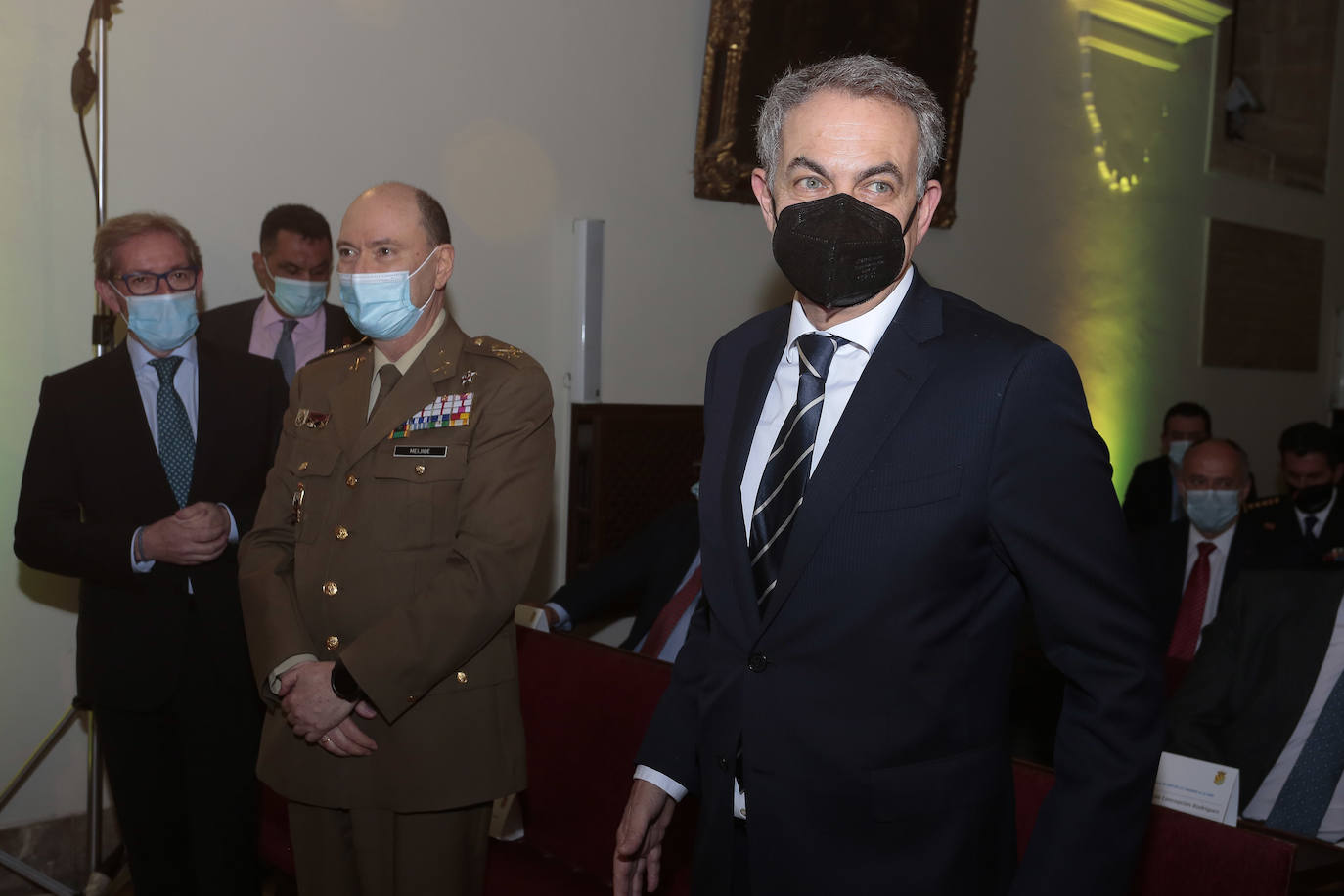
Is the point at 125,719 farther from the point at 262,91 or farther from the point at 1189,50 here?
the point at 1189,50

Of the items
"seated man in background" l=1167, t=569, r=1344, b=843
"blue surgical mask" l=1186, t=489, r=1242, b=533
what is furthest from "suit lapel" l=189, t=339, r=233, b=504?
"blue surgical mask" l=1186, t=489, r=1242, b=533

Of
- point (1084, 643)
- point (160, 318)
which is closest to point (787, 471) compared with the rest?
point (1084, 643)

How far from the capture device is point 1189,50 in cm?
709

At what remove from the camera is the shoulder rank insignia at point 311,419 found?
210 centimetres

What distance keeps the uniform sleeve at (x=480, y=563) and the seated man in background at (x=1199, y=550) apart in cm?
313

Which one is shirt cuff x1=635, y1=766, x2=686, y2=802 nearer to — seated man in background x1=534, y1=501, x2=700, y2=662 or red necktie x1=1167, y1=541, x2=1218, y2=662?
seated man in background x1=534, y1=501, x2=700, y2=662

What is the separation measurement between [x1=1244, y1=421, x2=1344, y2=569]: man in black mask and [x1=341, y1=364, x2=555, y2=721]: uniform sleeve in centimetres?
327

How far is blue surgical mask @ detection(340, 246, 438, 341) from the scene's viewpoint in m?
2.06

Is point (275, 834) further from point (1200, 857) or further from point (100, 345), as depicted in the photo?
point (1200, 857)

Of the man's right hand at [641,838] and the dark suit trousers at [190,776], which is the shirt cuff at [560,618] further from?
the man's right hand at [641,838]

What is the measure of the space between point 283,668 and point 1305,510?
4.60m

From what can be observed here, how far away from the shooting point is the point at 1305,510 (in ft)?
16.7

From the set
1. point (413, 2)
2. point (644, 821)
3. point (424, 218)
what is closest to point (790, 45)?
point (413, 2)

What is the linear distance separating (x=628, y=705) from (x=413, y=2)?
9.17ft
